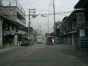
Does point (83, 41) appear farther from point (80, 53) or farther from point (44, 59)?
point (44, 59)

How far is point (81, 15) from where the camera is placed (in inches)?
640

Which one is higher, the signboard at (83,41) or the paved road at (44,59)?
the signboard at (83,41)

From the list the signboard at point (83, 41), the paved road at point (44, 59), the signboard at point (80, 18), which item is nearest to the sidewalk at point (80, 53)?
the paved road at point (44, 59)

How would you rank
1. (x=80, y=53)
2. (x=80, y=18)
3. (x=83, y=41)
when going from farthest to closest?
(x=83, y=41), (x=80, y=18), (x=80, y=53)

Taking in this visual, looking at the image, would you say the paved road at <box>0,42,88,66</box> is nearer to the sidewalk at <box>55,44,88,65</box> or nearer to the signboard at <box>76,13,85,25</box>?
the sidewalk at <box>55,44,88,65</box>

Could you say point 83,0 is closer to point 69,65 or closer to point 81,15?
point 81,15

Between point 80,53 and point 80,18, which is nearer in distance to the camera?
point 80,53

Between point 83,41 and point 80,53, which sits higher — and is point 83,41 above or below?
above

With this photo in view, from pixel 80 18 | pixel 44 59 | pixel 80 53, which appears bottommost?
pixel 80 53

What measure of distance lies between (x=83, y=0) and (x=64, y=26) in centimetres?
2484

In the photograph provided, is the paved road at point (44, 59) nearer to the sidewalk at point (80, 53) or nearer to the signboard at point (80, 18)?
the sidewalk at point (80, 53)

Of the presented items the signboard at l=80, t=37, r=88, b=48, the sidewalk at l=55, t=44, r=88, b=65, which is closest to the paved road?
the sidewalk at l=55, t=44, r=88, b=65

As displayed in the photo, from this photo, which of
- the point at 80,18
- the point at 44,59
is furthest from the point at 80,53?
the point at 44,59

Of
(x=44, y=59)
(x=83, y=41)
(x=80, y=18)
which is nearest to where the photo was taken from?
(x=44, y=59)
